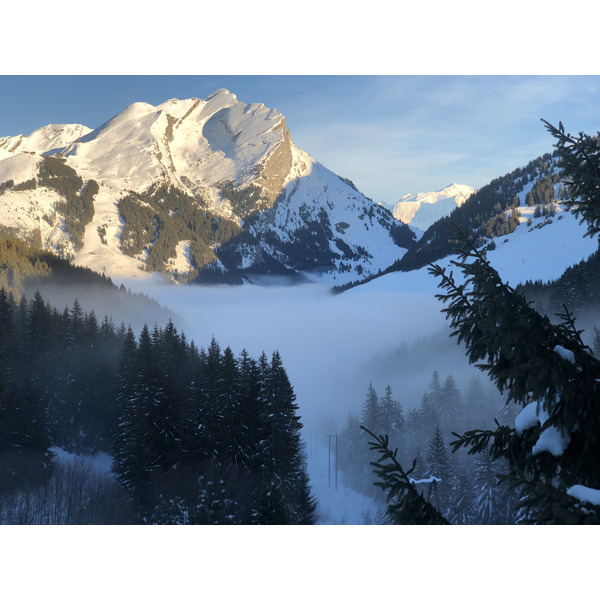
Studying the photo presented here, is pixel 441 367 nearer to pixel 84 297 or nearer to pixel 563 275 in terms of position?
pixel 563 275

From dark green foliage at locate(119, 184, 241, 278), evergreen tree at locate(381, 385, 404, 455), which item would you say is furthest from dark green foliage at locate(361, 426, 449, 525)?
dark green foliage at locate(119, 184, 241, 278)

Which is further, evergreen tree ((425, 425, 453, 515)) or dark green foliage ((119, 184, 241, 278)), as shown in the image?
dark green foliage ((119, 184, 241, 278))

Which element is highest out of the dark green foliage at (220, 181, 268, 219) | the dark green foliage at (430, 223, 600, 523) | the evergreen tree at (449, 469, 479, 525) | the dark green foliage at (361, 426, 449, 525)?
the dark green foliage at (220, 181, 268, 219)

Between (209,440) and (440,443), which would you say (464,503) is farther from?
(209,440)

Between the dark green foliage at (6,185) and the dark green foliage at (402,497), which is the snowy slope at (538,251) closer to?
the dark green foliage at (402,497)

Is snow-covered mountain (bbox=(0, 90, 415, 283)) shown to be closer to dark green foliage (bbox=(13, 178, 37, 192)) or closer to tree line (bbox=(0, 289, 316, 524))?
dark green foliage (bbox=(13, 178, 37, 192))

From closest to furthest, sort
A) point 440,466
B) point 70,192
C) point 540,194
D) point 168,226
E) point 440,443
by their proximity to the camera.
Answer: point 440,466 → point 440,443 → point 540,194 → point 70,192 → point 168,226

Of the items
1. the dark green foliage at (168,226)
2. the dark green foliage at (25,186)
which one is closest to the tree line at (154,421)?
the dark green foliage at (168,226)

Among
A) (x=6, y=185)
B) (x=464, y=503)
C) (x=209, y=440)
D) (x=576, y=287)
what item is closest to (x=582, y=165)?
(x=209, y=440)
